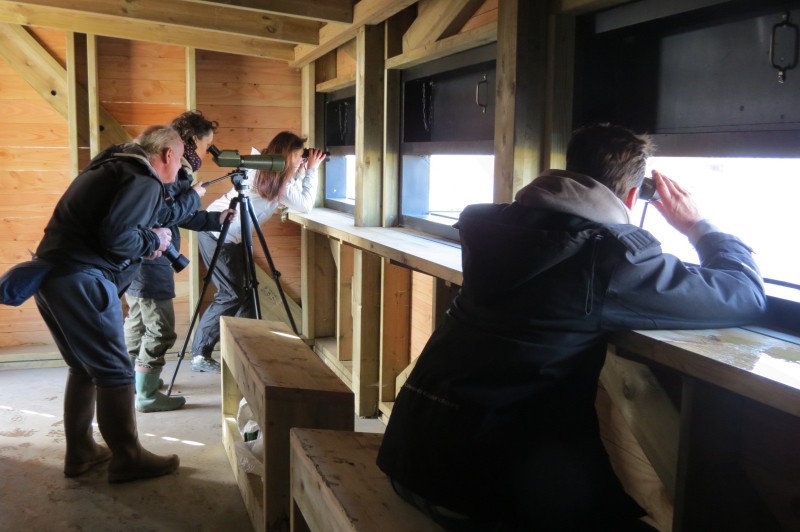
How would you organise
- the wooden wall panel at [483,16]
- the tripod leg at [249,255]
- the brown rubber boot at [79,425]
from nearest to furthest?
the wooden wall panel at [483,16] < the brown rubber boot at [79,425] < the tripod leg at [249,255]

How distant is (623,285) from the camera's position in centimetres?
152

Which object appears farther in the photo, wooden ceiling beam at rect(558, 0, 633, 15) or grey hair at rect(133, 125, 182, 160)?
grey hair at rect(133, 125, 182, 160)

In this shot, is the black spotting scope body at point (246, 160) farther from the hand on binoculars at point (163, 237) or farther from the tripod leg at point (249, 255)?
the hand on binoculars at point (163, 237)

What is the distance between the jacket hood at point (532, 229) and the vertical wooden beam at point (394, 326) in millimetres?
2254

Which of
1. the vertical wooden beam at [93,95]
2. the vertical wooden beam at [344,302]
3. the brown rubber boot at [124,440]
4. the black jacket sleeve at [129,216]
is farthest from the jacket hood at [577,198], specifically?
the vertical wooden beam at [93,95]

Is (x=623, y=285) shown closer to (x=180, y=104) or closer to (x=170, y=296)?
(x=170, y=296)

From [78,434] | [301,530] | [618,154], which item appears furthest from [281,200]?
[618,154]

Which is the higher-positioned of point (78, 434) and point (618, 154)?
point (618, 154)

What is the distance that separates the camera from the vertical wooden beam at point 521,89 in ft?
7.75

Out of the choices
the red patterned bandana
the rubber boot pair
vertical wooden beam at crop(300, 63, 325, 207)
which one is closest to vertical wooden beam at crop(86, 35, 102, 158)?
the red patterned bandana

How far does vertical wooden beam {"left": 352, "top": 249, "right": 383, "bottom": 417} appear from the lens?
13.1ft

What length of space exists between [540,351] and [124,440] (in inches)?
83.8

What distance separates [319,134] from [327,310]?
3.87 feet

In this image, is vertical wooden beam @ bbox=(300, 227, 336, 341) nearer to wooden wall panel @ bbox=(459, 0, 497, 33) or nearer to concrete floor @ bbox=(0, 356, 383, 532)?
concrete floor @ bbox=(0, 356, 383, 532)
